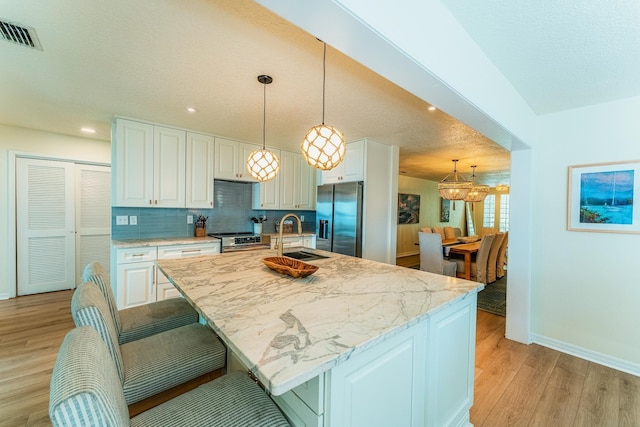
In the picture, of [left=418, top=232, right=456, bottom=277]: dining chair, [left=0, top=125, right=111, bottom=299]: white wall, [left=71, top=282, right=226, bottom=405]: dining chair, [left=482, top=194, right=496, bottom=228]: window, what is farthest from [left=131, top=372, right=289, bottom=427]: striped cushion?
[left=482, top=194, right=496, bottom=228]: window

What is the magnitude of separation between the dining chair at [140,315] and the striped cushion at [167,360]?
0.18m

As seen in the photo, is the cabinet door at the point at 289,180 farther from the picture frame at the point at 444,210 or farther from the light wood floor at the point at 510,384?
the picture frame at the point at 444,210

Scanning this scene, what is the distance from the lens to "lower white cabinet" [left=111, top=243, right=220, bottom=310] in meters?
2.80

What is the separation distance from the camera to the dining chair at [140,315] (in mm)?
1542

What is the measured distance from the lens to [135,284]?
2.86 metres

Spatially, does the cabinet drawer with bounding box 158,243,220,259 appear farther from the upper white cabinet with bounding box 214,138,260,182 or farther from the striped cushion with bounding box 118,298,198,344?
the striped cushion with bounding box 118,298,198,344

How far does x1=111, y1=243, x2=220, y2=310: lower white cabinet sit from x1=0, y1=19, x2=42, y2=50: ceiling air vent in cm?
188

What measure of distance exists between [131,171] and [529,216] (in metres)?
4.33

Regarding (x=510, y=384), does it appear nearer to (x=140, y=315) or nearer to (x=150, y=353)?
(x=150, y=353)

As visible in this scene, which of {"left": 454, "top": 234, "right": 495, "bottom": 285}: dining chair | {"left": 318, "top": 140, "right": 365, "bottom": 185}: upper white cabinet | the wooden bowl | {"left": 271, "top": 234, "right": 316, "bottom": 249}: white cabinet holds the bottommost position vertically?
{"left": 454, "top": 234, "right": 495, "bottom": 285}: dining chair

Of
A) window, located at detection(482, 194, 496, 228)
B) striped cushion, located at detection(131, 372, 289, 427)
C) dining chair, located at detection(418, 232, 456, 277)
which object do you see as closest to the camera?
striped cushion, located at detection(131, 372, 289, 427)

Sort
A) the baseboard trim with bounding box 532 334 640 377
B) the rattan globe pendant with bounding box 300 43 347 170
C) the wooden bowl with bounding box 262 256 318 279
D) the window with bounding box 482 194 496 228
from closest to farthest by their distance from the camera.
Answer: the wooden bowl with bounding box 262 256 318 279
the rattan globe pendant with bounding box 300 43 347 170
the baseboard trim with bounding box 532 334 640 377
the window with bounding box 482 194 496 228

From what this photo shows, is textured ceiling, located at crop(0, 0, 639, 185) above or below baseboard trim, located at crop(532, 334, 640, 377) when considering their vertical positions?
above

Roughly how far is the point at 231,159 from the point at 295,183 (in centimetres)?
115
